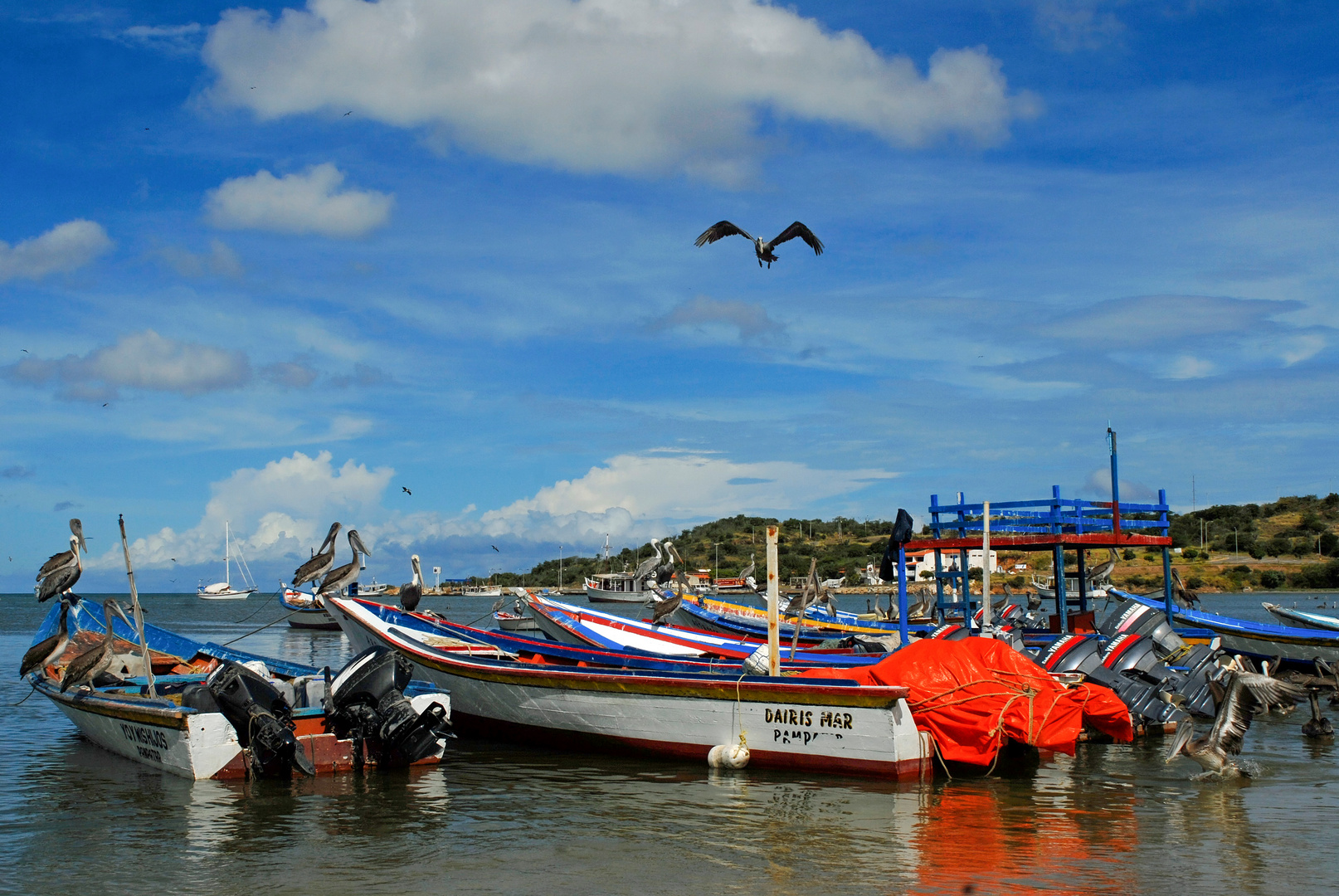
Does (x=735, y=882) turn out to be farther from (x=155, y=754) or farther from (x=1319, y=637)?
(x=1319, y=637)

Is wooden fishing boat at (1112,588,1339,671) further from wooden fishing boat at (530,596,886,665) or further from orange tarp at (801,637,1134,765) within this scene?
orange tarp at (801,637,1134,765)

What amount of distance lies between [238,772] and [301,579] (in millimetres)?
6887

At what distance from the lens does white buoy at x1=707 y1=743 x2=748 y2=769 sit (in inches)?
562

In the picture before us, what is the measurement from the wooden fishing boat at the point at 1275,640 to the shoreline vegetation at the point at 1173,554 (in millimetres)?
54328

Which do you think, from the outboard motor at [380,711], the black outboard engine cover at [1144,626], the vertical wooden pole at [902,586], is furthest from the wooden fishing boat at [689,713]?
the black outboard engine cover at [1144,626]

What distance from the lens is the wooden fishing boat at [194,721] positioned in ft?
46.2

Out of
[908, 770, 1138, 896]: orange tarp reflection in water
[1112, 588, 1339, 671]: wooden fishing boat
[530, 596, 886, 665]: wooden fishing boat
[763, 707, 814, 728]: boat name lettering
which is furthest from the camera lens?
[1112, 588, 1339, 671]: wooden fishing boat

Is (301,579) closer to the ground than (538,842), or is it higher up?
higher up

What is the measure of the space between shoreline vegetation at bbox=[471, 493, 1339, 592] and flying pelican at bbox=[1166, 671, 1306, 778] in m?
66.2

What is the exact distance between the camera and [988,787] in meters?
13.6

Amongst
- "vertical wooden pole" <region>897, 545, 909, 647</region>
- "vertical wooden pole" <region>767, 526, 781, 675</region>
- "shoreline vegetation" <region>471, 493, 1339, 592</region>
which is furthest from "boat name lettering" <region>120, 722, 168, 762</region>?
"shoreline vegetation" <region>471, 493, 1339, 592</region>

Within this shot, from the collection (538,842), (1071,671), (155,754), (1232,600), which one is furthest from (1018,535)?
(1232,600)

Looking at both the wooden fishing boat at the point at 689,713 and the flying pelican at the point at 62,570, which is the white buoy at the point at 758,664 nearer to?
A: the wooden fishing boat at the point at 689,713

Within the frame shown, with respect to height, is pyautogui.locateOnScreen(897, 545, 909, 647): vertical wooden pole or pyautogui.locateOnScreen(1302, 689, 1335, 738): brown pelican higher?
pyautogui.locateOnScreen(897, 545, 909, 647): vertical wooden pole
